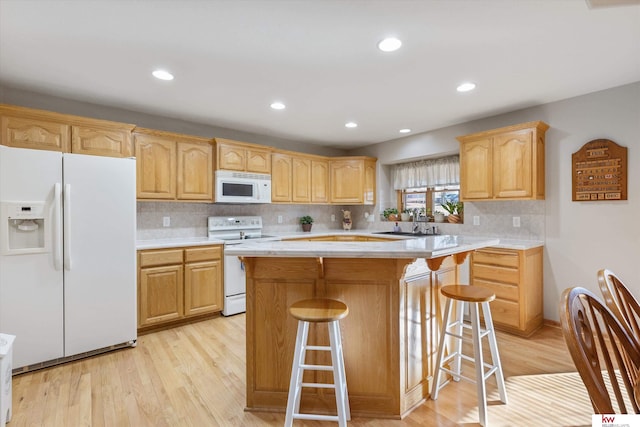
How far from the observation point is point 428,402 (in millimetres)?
2035

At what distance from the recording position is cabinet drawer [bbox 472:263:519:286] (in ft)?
10.1

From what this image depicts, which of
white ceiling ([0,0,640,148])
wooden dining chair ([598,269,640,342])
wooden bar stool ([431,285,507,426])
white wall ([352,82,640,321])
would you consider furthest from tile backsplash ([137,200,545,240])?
wooden dining chair ([598,269,640,342])

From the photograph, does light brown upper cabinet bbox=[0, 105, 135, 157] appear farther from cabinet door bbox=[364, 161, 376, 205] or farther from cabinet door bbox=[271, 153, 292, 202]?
cabinet door bbox=[364, 161, 376, 205]

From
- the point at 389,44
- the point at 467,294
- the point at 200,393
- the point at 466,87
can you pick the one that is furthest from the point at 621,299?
the point at 200,393

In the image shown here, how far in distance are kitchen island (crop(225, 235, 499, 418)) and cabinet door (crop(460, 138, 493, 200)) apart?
1.89 meters

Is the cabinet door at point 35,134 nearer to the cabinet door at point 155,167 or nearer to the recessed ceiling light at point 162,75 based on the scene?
the cabinet door at point 155,167

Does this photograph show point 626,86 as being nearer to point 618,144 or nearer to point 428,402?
point 618,144

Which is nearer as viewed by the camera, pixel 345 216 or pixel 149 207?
pixel 149 207

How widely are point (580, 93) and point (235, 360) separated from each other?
4113 millimetres

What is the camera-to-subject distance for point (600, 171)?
296 cm

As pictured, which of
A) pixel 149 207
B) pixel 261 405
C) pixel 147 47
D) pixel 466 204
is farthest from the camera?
pixel 466 204

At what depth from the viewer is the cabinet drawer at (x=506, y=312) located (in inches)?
121

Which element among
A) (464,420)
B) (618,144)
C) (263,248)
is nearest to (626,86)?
(618,144)

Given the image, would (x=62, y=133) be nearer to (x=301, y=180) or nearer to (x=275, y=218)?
(x=275, y=218)
